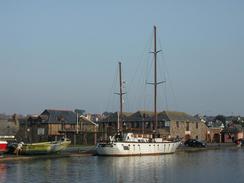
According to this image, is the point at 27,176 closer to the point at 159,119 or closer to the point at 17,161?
the point at 17,161

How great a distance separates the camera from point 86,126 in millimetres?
113188

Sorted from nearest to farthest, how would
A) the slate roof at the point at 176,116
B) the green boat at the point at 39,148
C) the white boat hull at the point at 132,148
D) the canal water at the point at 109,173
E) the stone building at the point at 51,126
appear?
1. the canal water at the point at 109,173
2. the green boat at the point at 39,148
3. the white boat hull at the point at 132,148
4. the stone building at the point at 51,126
5. the slate roof at the point at 176,116

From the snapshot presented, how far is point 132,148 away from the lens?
73.0 metres

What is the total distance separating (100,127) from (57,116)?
556 inches

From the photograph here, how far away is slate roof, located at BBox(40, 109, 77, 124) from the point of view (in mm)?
106938

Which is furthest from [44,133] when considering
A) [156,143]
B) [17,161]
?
[17,161]

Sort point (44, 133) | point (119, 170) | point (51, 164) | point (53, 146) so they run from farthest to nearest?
point (44, 133)
point (53, 146)
point (51, 164)
point (119, 170)

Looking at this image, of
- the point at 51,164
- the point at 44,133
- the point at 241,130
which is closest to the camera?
the point at 51,164

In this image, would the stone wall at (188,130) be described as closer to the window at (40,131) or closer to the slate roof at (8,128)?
the window at (40,131)

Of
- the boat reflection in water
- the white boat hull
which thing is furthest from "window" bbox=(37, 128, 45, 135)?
the boat reflection in water

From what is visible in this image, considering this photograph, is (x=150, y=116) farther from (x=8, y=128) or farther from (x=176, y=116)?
(x=8, y=128)

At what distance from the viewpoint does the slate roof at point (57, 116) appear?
10694 centimetres

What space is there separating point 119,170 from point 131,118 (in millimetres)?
70586

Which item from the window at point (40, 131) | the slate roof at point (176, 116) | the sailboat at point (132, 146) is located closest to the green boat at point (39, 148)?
the sailboat at point (132, 146)
